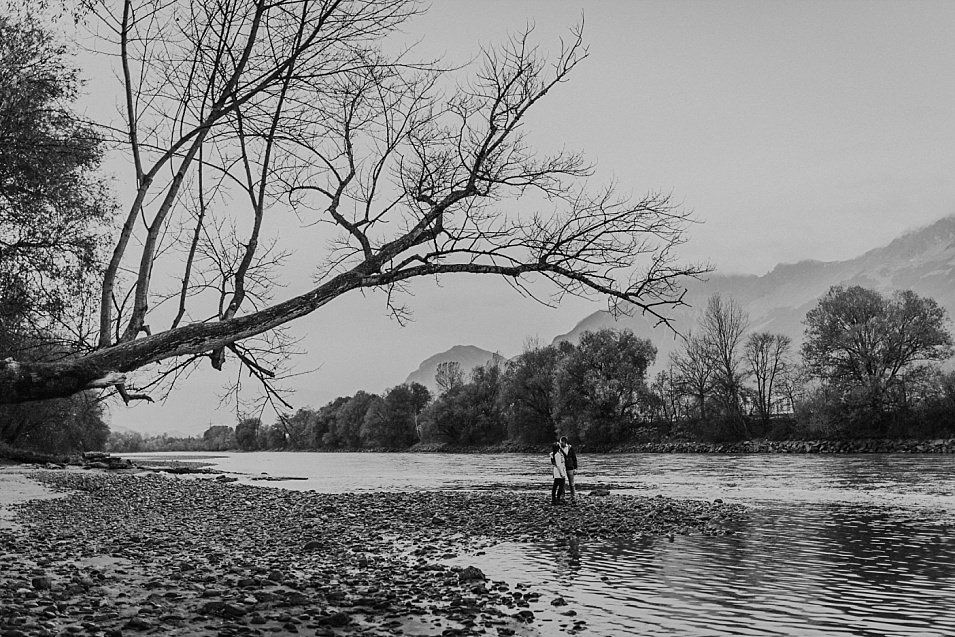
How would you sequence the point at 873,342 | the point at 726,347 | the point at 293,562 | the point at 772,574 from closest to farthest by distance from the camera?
the point at 772,574 → the point at 293,562 → the point at 873,342 → the point at 726,347

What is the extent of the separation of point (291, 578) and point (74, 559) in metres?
4.40

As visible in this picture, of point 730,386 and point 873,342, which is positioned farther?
point 730,386

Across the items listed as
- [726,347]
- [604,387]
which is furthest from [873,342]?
[604,387]

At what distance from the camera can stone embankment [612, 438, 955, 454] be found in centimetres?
6719

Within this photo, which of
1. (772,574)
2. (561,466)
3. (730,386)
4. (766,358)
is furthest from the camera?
(766,358)

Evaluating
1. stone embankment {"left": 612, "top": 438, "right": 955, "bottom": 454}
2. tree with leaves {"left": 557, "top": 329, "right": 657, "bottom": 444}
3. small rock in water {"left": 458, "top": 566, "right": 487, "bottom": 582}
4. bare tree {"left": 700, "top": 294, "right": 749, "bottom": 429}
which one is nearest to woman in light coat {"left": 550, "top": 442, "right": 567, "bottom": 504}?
small rock in water {"left": 458, "top": 566, "right": 487, "bottom": 582}

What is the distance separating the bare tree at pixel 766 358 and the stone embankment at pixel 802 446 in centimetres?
1241

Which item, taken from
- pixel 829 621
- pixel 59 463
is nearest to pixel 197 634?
pixel 829 621

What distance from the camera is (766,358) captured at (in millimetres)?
98438

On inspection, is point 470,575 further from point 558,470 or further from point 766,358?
point 766,358

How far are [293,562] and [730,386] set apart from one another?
8153 cm

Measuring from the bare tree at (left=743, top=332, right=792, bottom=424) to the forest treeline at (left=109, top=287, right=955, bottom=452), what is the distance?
18 centimetres

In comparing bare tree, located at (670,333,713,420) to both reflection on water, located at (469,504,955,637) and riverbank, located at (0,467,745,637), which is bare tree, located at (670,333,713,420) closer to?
riverbank, located at (0,467,745,637)

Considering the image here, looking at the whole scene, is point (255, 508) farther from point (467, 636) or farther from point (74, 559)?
point (467, 636)
